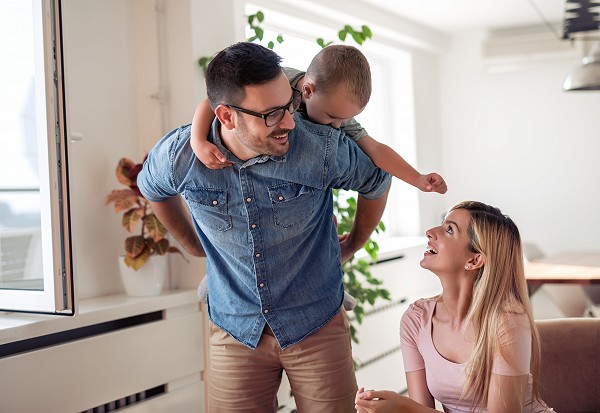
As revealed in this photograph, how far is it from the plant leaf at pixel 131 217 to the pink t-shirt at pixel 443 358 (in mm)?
1232

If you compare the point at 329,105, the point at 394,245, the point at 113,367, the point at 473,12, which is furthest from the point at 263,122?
the point at 473,12

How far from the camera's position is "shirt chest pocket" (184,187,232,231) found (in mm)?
1863

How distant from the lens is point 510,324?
191cm

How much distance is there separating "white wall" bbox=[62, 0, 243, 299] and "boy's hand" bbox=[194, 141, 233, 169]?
1353mm

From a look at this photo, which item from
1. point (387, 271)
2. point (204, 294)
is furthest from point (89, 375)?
point (387, 271)

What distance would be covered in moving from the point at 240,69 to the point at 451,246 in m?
0.76

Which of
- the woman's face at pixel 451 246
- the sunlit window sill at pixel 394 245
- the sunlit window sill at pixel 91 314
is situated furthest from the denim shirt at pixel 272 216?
the sunlit window sill at pixel 394 245

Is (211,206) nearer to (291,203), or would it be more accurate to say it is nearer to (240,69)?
(291,203)

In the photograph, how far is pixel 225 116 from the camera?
177 cm

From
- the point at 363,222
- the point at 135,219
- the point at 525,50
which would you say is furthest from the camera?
the point at 525,50

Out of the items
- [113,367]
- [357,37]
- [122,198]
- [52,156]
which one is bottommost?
[113,367]

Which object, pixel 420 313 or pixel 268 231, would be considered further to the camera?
pixel 420 313

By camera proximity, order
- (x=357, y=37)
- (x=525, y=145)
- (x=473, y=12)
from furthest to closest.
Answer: (x=525, y=145) < (x=473, y=12) < (x=357, y=37)

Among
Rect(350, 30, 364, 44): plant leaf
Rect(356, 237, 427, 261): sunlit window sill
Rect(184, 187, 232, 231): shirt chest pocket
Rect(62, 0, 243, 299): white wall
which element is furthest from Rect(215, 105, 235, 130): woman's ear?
Rect(356, 237, 427, 261): sunlit window sill
